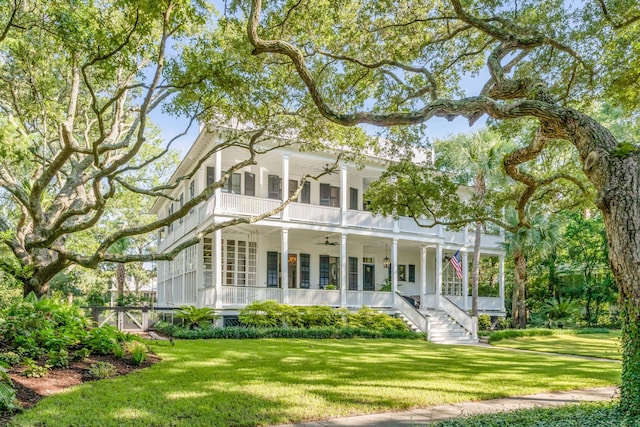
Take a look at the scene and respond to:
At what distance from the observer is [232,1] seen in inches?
381

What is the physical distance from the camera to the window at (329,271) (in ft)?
75.1

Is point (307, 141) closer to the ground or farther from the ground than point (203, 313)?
farther from the ground

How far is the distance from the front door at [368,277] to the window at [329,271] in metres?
1.84

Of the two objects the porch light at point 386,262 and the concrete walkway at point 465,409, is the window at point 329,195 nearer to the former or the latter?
the porch light at point 386,262

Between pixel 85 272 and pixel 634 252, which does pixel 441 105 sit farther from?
pixel 85 272

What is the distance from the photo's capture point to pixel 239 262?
822 inches

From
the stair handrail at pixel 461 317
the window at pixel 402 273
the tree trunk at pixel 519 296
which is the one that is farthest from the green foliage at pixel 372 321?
the tree trunk at pixel 519 296

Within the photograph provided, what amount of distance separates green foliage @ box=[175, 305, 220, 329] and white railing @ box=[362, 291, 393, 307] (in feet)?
22.6

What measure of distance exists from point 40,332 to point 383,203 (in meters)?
8.22

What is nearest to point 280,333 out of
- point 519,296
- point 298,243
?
point 298,243

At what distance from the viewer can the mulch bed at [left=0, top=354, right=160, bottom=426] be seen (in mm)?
6235

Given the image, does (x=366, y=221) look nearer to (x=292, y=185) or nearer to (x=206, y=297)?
(x=292, y=185)

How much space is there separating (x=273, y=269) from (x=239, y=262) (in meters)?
1.65

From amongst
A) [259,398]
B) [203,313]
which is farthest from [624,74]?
[203,313]
